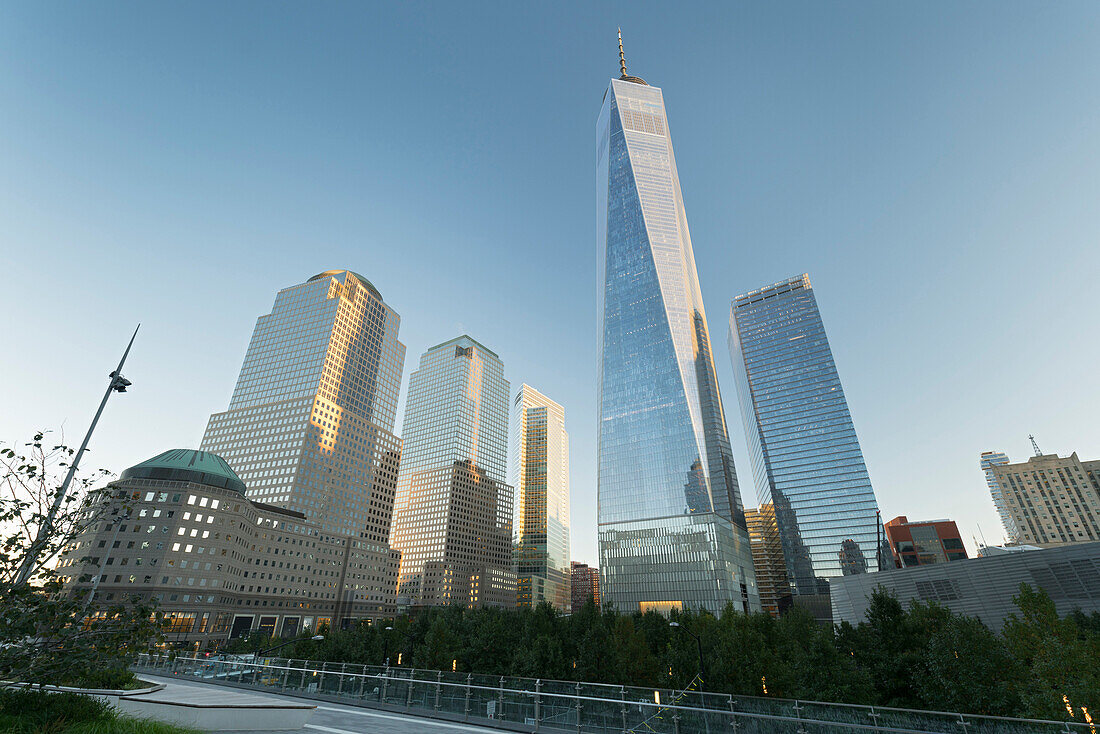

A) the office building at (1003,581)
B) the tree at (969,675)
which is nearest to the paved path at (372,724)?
the tree at (969,675)

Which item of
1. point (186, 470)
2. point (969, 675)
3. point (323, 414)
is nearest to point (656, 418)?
point (323, 414)

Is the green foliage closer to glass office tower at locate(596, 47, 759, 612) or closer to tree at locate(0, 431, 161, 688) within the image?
tree at locate(0, 431, 161, 688)

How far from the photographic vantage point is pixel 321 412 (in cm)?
15988

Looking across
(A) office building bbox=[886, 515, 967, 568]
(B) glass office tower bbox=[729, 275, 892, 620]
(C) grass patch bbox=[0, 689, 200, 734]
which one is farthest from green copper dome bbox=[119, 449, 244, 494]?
(A) office building bbox=[886, 515, 967, 568]

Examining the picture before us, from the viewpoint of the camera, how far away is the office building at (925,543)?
14212cm

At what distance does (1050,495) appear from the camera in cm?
16138

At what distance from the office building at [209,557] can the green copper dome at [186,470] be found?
196 mm

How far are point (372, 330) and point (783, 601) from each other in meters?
187

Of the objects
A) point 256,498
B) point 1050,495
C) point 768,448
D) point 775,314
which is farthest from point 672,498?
point 1050,495

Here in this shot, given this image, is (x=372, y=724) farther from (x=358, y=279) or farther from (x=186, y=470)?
(x=358, y=279)

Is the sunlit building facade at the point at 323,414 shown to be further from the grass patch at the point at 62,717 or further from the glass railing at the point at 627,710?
the grass patch at the point at 62,717

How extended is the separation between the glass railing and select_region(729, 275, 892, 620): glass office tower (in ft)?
517

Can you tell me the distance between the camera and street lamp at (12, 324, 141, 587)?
11.0 m

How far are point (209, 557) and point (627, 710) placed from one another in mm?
125958
